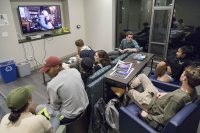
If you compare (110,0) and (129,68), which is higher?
(110,0)

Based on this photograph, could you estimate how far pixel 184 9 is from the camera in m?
4.26

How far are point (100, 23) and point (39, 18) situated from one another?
1834mm

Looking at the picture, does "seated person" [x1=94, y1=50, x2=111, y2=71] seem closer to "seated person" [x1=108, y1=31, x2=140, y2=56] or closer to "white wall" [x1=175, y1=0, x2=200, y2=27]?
"seated person" [x1=108, y1=31, x2=140, y2=56]

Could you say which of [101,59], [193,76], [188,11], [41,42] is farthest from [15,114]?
[188,11]

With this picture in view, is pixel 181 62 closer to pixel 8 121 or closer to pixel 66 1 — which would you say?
pixel 8 121

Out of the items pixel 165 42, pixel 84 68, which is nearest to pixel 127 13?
pixel 165 42

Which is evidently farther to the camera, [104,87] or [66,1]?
[66,1]

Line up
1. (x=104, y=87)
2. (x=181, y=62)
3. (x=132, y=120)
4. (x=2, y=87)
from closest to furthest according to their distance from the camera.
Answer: (x=132, y=120), (x=104, y=87), (x=181, y=62), (x=2, y=87)

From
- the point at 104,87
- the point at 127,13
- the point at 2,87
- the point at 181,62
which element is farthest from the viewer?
the point at 127,13

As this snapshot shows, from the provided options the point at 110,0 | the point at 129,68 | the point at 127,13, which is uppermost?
the point at 110,0

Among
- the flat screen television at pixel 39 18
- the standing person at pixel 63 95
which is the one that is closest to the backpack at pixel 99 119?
the standing person at pixel 63 95

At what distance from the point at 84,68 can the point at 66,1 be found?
331 cm

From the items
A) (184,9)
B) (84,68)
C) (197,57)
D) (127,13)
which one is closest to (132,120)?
(84,68)

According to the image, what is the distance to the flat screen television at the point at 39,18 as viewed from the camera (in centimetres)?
410
